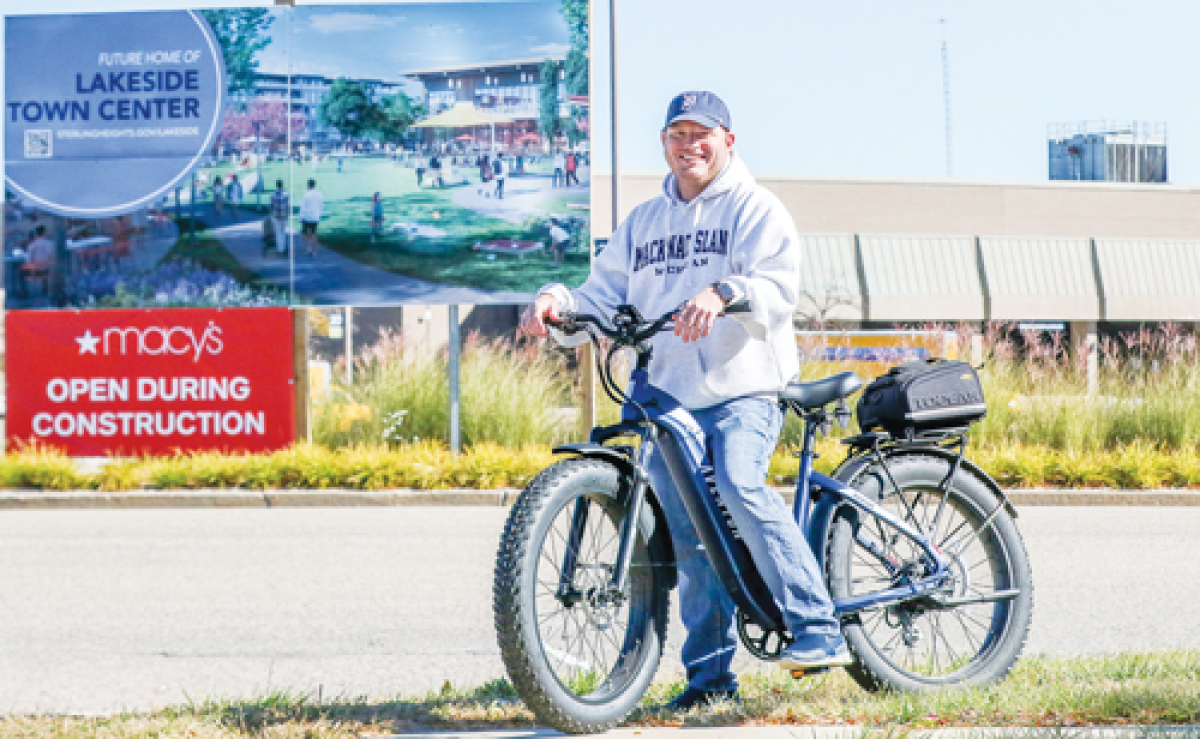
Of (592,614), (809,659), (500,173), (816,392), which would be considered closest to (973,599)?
(809,659)

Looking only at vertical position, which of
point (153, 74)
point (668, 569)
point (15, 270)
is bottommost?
point (668, 569)

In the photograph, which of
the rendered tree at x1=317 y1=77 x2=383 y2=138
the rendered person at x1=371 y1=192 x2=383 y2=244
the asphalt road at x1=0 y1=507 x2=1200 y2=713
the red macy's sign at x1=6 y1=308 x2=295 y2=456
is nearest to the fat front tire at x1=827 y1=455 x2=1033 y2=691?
the asphalt road at x1=0 y1=507 x2=1200 y2=713

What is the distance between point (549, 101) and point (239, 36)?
3.55 metres

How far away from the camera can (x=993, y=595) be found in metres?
4.77

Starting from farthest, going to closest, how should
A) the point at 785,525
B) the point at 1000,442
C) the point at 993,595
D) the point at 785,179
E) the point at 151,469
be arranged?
the point at 785,179
the point at 1000,442
the point at 151,469
the point at 993,595
the point at 785,525

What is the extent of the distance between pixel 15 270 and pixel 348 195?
376cm

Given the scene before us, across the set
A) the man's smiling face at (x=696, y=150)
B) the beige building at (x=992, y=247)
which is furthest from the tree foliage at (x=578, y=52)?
the beige building at (x=992, y=247)

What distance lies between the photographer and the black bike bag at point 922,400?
4.71 meters

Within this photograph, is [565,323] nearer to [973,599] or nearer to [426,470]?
[973,599]

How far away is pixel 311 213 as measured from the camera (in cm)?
1594

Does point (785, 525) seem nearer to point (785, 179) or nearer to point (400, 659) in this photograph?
point (400, 659)

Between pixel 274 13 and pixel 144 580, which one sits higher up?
pixel 274 13

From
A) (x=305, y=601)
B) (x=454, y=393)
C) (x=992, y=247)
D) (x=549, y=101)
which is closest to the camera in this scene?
(x=305, y=601)

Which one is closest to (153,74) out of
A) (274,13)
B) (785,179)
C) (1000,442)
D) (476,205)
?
(274,13)
